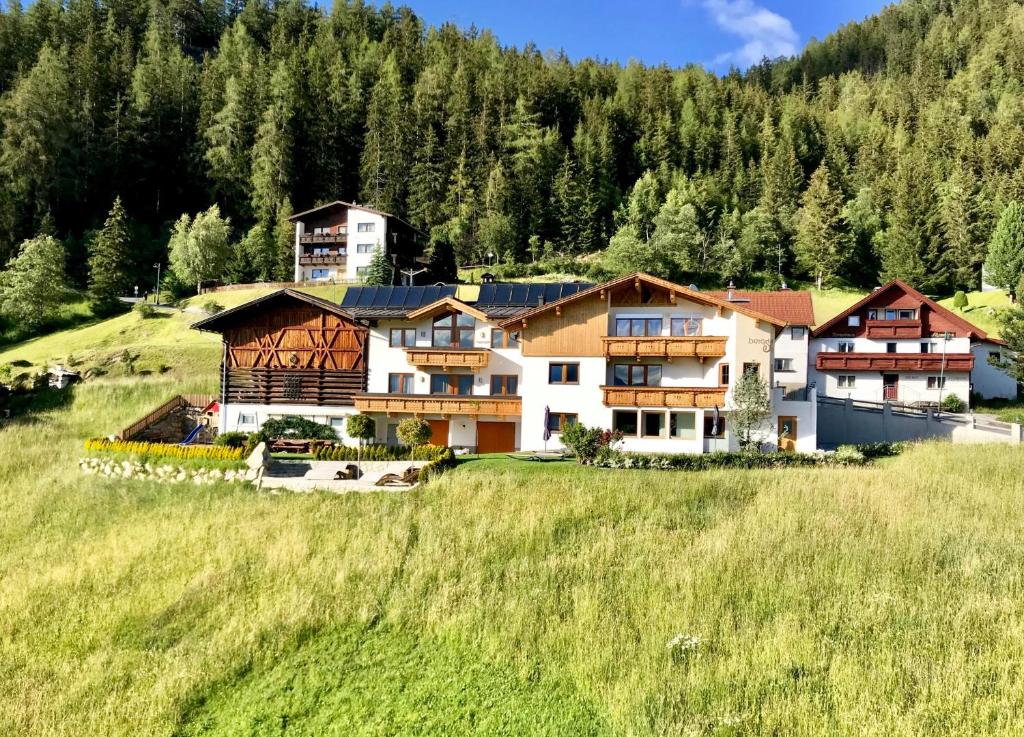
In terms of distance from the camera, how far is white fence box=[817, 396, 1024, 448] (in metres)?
30.7

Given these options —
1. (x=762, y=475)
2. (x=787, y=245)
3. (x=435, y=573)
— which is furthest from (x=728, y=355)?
(x=787, y=245)

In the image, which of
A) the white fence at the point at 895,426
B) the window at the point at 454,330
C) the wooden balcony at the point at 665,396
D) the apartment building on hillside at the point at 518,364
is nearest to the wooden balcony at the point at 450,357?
the apartment building on hillside at the point at 518,364

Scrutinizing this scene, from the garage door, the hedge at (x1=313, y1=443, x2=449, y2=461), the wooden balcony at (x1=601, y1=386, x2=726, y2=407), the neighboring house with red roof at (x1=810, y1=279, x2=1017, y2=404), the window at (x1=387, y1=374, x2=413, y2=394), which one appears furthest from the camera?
the neighboring house with red roof at (x1=810, y1=279, x2=1017, y2=404)

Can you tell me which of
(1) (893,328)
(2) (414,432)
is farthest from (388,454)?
(1) (893,328)

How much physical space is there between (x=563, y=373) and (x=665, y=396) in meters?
4.89

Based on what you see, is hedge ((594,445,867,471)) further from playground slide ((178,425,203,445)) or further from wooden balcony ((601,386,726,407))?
playground slide ((178,425,203,445))

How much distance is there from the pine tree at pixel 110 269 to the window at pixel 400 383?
141 feet

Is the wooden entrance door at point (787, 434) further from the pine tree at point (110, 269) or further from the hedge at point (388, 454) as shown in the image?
the pine tree at point (110, 269)

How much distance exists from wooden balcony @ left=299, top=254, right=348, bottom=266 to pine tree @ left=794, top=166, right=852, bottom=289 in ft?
170

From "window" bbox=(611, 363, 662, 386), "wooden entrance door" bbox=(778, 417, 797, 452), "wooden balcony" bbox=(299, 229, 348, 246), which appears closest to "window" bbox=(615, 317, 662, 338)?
"window" bbox=(611, 363, 662, 386)

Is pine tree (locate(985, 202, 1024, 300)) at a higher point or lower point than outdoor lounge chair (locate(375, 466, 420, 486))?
higher

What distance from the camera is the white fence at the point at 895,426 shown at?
101 ft

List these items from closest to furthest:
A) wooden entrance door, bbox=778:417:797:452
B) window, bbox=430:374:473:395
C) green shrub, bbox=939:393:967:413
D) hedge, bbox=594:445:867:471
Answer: hedge, bbox=594:445:867:471 < wooden entrance door, bbox=778:417:797:452 < window, bbox=430:374:473:395 < green shrub, bbox=939:393:967:413

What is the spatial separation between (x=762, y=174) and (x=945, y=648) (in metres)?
90.3
